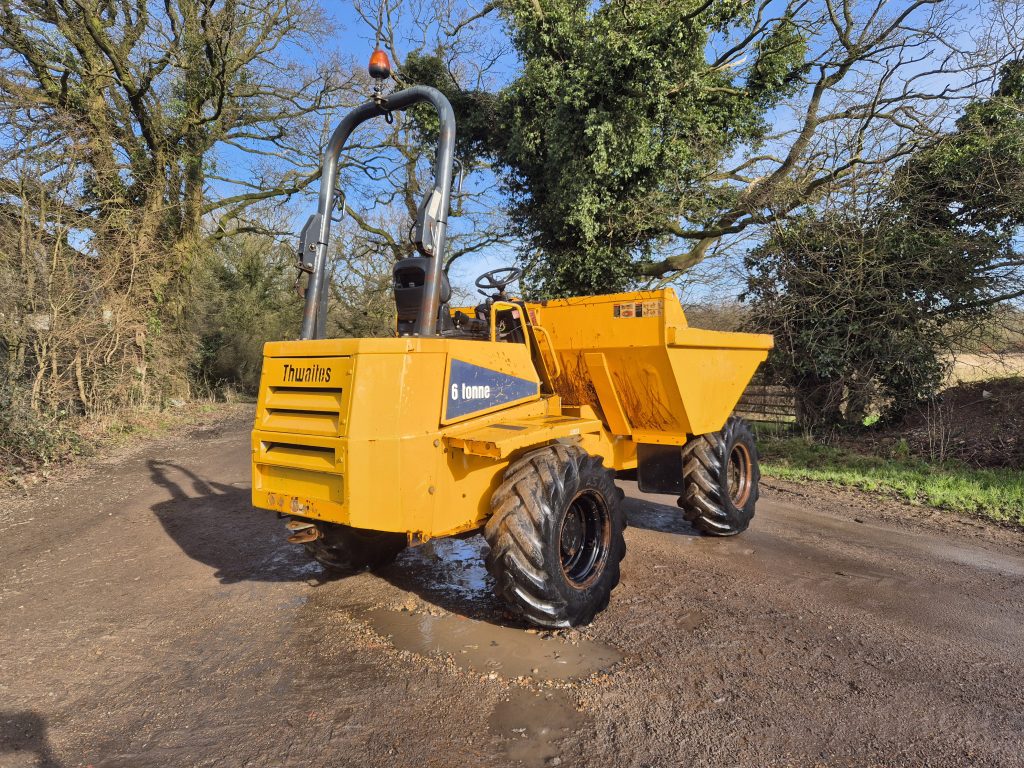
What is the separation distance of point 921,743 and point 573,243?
38.1 feet

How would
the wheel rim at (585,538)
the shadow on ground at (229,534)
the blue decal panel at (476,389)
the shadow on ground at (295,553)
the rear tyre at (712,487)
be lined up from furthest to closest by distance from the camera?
the rear tyre at (712,487), the shadow on ground at (229,534), the shadow on ground at (295,553), the wheel rim at (585,538), the blue decal panel at (476,389)

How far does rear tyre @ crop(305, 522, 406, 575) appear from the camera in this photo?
438cm

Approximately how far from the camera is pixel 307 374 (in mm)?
3561

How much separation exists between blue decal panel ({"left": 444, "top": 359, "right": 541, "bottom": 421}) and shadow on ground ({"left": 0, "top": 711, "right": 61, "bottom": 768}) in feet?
7.54

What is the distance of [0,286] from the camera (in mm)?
8680

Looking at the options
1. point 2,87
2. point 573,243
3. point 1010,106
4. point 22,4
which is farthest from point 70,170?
point 1010,106

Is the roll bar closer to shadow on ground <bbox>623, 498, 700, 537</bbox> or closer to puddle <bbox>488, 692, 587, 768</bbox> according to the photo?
puddle <bbox>488, 692, 587, 768</bbox>

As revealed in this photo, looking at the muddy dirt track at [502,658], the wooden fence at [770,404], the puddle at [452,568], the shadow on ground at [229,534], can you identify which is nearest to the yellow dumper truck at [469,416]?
the puddle at [452,568]

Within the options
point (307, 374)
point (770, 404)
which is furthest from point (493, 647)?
point (770, 404)

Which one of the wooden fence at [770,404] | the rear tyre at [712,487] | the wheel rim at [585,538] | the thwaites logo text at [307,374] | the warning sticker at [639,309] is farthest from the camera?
the wooden fence at [770,404]

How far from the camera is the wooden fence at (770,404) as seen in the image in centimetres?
1130

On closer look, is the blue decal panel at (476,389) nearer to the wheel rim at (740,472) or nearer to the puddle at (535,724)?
the puddle at (535,724)

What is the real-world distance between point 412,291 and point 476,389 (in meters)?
0.73

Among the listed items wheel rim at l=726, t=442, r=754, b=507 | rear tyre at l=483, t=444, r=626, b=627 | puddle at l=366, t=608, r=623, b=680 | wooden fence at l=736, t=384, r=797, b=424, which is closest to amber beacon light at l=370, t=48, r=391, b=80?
rear tyre at l=483, t=444, r=626, b=627
